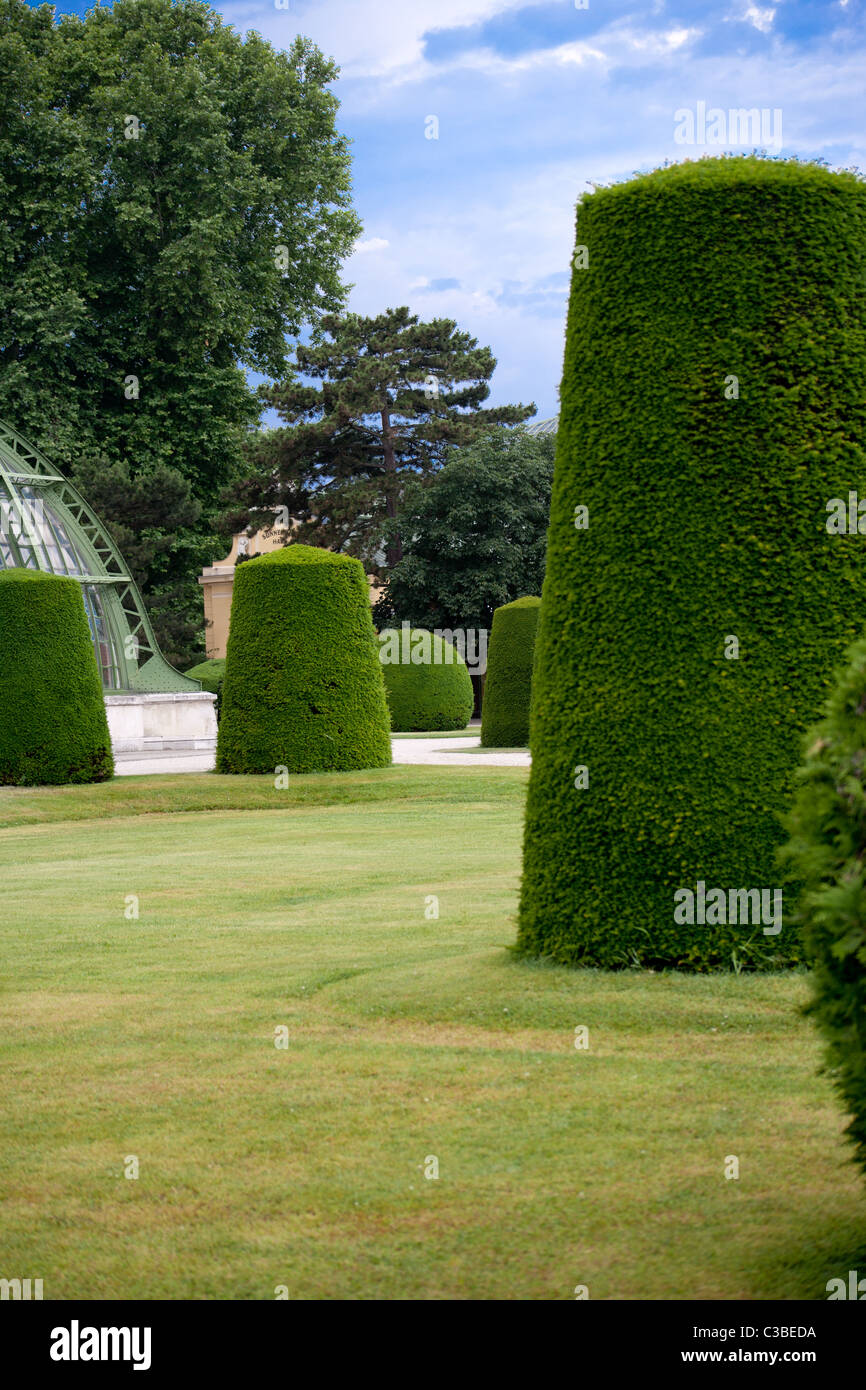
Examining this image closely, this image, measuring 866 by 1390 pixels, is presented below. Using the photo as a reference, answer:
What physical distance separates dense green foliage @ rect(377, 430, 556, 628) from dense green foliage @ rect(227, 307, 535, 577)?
3.82ft

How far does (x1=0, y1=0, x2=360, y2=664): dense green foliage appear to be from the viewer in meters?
37.1

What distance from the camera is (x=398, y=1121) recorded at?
464 cm

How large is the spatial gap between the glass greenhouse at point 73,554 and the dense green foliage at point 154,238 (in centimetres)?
479

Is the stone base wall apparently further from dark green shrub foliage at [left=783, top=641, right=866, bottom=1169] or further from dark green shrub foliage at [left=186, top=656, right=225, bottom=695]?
dark green shrub foliage at [left=783, top=641, right=866, bottom=1169]

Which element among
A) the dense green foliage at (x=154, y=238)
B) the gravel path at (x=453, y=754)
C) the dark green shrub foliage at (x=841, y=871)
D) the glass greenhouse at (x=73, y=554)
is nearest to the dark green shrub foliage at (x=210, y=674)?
the dense green foliage at (x=154, y=238)

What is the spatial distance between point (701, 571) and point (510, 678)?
811 inches

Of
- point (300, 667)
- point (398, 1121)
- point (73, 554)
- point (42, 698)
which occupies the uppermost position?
point (73, 554)

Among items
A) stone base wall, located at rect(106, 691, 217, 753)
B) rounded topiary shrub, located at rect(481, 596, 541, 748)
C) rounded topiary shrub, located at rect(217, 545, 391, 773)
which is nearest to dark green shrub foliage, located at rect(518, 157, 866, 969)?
rounded topiary shrub, located at rect(217, 545, 391, 773)

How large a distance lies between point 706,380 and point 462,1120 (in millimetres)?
3850

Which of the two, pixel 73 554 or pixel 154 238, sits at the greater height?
pixel 154 238

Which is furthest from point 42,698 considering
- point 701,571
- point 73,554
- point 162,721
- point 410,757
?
point 701,571

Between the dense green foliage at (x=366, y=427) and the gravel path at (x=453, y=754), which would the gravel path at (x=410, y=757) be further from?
the dense green foliage at (x=366, y=427)

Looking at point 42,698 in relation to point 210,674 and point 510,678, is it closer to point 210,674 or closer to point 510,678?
point 510,678

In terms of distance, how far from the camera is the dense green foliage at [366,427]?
1774 inches
